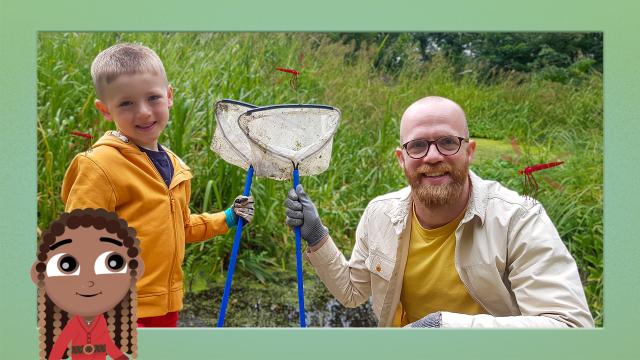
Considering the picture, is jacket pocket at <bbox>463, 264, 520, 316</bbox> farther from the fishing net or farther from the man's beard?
the fishing net

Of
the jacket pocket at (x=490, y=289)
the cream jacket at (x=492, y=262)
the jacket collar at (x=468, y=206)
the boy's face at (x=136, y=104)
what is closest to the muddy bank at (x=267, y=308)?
the cream jacket at (x=492, y=262)

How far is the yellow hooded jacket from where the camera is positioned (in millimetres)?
2143

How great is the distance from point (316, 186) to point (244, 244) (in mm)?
602

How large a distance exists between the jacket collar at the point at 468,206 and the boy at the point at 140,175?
2.68 ft

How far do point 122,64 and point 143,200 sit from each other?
463 millimetres

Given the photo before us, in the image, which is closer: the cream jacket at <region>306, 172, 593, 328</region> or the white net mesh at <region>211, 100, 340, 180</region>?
the cream jacket at <region>306, 172, 593, 328</region>

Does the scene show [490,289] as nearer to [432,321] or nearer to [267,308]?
[432,321]

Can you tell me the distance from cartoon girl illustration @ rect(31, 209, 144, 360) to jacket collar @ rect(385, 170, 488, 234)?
1.05m

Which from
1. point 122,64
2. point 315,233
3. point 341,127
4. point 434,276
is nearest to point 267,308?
point 341,127

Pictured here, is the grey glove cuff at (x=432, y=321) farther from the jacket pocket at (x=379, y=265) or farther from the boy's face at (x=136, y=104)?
the boy's face at (x=136, y=104)

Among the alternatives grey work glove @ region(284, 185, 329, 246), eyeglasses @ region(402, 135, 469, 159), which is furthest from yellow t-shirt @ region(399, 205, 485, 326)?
grey work glove @ region(284, 185, 329, 246)

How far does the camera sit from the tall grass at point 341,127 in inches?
142
